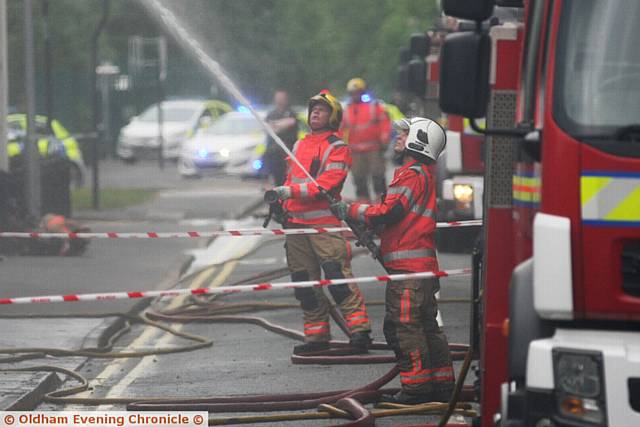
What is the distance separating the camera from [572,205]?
5.53m

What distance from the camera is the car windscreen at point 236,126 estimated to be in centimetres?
3206

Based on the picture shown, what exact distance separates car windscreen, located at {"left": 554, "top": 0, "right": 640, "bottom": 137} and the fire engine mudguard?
600 mm

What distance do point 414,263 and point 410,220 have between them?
0.78 ft

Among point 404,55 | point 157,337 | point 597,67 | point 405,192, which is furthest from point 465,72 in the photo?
point 404,55

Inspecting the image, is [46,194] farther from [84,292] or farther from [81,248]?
[84,292]

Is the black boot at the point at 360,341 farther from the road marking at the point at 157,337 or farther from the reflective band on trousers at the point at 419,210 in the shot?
the reflective band on trousers at the point at 419,210

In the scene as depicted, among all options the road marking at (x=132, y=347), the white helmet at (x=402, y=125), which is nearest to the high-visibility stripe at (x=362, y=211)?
the white helmet at (x=402, y=125)

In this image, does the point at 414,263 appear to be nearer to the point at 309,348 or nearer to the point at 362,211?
the point at 362,211

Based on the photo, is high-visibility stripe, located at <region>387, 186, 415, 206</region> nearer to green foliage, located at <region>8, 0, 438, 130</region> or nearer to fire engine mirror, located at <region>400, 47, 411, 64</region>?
fire engine mirror, located at <region>400, 47, 411, 64</region>

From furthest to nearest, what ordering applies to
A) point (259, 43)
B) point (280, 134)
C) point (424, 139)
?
point (259, 43)
point (280, 134)
point (424, 139)

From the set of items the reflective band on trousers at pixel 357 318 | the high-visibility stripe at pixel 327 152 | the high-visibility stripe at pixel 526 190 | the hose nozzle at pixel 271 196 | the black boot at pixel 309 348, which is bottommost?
the black boot at pixel 309 348

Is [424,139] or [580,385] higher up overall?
[424,139]

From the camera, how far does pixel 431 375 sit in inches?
335

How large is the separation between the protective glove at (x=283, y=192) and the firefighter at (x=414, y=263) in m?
1.49
